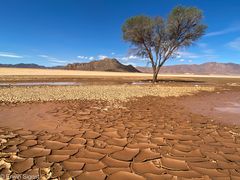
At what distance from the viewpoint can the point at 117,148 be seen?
12.8ft

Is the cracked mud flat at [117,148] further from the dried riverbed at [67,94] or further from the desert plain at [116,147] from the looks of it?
the dried riverbed at [67,94]

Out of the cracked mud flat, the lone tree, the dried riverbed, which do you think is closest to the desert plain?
the cracked mud flat

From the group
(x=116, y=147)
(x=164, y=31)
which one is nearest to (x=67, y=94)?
(x=116, y=147)

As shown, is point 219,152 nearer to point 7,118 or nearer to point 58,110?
point 58,110

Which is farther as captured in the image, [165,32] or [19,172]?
[165,32]

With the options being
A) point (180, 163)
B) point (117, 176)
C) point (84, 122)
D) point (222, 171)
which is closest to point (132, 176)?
point (117, 176)

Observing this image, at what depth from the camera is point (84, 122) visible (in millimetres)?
5793

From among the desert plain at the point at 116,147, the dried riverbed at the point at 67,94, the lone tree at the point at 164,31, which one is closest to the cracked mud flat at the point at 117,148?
the desert plain at the point at 116,147

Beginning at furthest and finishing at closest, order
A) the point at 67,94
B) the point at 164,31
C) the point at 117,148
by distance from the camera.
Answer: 1. the point at 164,31
2. the point at 67,94
3. the point at 117,148

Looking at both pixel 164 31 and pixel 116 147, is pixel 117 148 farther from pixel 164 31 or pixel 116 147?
pixel 164 31

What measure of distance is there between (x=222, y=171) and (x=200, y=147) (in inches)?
39.5

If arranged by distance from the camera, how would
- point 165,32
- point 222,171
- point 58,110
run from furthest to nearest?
point 165,32 → point 58,110 → point 222,171

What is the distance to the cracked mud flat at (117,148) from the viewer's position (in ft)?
9.73

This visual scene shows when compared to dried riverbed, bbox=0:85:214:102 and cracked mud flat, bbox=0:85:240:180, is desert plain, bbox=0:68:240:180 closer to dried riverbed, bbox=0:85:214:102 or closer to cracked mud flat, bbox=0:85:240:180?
cracked mud flat, bbox=0:85:240:180
